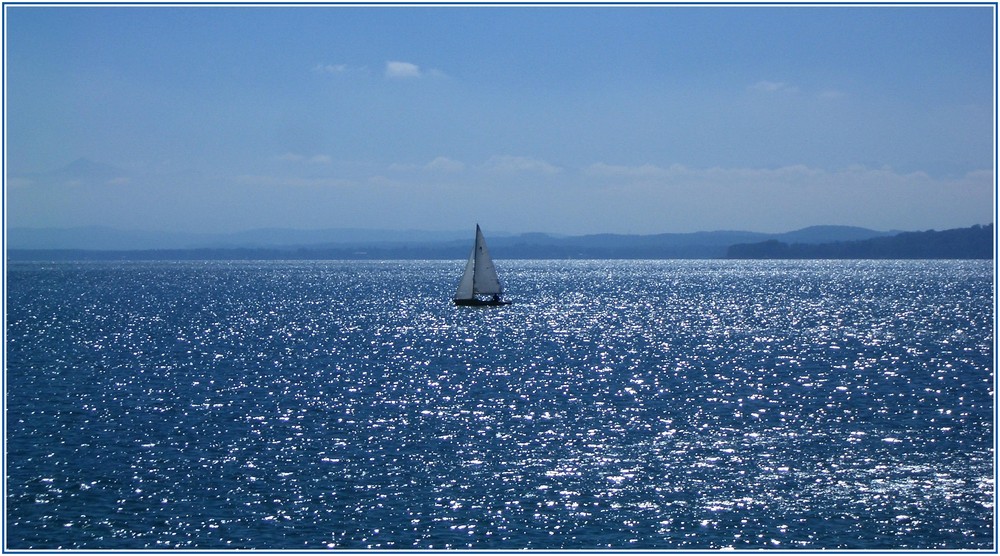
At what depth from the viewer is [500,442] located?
42.7 meters

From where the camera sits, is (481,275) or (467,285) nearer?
(481,275)

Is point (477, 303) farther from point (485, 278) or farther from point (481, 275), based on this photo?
point (481, 275)

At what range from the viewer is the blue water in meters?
31.0

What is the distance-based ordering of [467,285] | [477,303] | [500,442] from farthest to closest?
[467,285], [477,303], [500,442]

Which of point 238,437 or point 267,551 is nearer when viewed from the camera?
point 267,551

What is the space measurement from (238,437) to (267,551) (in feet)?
50.6

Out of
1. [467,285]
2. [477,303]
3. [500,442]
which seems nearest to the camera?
[500,442]

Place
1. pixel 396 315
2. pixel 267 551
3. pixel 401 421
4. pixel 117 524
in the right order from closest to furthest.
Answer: pixel 267 551, pixel 117 524, pixel 401 421, pixel 396 315

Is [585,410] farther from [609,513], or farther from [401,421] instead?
[609,513]

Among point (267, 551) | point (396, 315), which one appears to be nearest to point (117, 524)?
point (267, 551)

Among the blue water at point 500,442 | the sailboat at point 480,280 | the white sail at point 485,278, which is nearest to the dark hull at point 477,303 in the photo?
the sailboat at point 480,280

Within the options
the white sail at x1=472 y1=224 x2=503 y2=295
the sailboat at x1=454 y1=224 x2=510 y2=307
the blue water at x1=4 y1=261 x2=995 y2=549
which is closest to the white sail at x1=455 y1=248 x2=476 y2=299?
the sailboat at x1=454 y1=224 x2=510 y2=307

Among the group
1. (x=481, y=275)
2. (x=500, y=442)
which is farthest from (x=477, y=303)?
(x=500, y=442)

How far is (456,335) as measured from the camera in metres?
95.4
